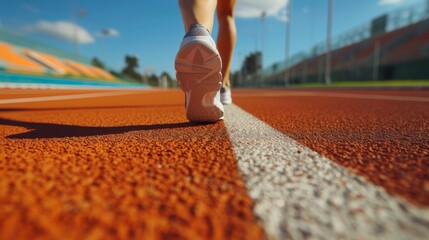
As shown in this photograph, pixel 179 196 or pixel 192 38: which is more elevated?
pixel 192 38

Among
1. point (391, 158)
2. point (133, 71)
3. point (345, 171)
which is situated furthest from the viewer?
point (133, 71)

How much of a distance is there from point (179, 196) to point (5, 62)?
2152cm

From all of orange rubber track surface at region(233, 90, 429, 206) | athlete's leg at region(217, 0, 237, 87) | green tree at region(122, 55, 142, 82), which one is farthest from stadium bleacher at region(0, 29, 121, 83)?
green tree at region(122, 55, 142, 82)

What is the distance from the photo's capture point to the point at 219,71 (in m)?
1.27

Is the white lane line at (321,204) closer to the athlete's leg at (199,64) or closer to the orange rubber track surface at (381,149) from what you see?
the orange rubber track surface at (381,149)

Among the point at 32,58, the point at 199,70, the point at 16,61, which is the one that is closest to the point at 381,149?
the point at 199,70

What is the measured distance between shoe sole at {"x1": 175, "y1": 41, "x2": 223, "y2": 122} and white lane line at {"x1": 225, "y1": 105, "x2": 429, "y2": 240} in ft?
1.88

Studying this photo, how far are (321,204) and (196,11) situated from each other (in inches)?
42.2

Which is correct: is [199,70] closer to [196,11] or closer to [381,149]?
[196,11]

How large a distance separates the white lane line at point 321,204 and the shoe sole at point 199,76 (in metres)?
0.57

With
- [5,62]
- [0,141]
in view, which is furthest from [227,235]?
[5,62]

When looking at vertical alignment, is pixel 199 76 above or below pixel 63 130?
above

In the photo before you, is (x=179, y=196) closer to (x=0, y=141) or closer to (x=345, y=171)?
(x=345, y=171)

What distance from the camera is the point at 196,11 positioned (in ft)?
4.32
